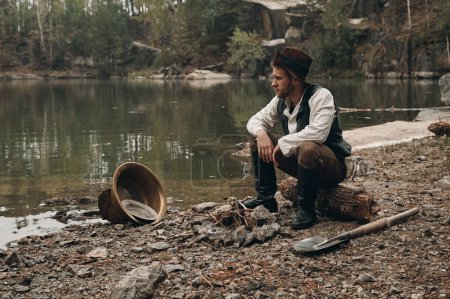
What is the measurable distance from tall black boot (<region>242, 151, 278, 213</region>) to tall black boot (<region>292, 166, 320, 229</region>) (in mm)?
643

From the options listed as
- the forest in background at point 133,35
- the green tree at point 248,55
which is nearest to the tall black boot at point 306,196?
the forest in background at point 133,35

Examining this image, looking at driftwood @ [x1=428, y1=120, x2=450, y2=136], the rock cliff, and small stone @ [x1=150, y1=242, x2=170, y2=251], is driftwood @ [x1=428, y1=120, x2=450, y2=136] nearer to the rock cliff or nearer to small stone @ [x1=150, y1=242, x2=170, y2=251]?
small stone @ [x1=150, y1=242, x2=170, y2=251]

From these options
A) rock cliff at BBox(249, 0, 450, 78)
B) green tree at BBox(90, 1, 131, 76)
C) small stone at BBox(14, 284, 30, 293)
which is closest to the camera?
small stone at BBox(14, 284, 30, 293)

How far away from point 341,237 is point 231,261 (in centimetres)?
110

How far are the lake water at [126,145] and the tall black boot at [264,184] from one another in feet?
9.62

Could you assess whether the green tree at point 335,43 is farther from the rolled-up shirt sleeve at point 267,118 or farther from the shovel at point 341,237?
the shovel at point 341,237

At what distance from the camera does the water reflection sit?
39.4 feet

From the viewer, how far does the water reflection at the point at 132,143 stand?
12.0 meters

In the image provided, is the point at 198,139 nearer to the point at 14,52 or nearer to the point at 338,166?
the point at 338,166

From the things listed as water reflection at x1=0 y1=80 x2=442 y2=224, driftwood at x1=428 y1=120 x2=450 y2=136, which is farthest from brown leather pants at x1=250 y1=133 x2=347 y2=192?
driftwood at x1=428 y1=120 x2=450 y2=136

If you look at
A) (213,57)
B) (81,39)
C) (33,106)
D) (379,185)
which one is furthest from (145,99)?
(81,39)

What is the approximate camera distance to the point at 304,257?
572 centimetres

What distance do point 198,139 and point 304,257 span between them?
45.9 ft

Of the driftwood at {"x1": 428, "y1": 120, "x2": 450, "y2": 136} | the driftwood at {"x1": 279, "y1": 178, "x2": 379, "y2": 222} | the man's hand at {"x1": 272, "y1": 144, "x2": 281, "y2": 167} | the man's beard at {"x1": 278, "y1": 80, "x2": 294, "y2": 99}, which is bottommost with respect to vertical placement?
the driftwood at {"x1": 279, "y1": 178, "x2": 379, "y2": 222}
